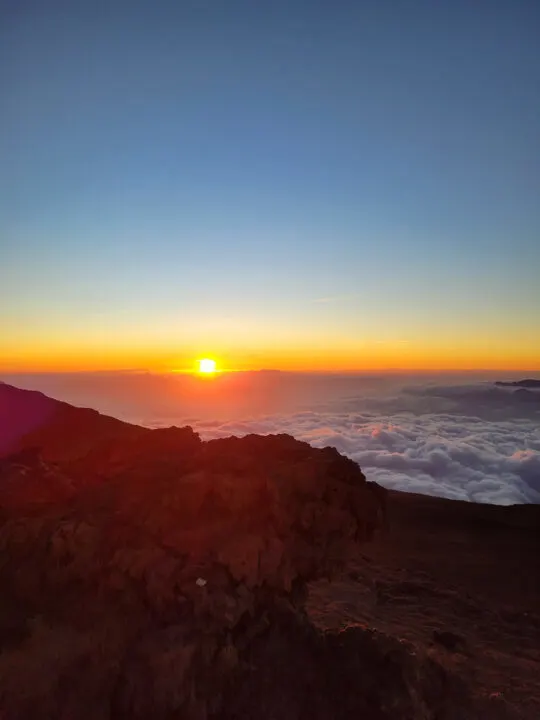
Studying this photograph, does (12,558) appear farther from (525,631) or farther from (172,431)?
(525,631)

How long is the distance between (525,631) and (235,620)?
25.6 feet

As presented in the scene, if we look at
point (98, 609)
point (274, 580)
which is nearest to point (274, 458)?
point (274, 580)

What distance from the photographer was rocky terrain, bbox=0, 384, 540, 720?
20.0 ft

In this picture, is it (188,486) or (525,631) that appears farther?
(525,631)

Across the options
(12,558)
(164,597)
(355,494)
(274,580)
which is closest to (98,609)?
(164,597)

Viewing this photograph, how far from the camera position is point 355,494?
826cm

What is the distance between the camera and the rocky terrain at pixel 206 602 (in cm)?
609

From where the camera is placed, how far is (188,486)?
762cm

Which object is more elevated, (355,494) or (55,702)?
(355,494)

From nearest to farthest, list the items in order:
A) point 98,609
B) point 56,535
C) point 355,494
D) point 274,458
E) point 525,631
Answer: point 98,609
point 56,535
point 355,494
point 274,458
point 525,631

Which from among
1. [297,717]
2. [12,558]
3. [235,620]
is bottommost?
[297,717]

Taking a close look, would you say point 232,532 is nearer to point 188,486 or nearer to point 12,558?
point 188,486

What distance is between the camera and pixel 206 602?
662 centimetres

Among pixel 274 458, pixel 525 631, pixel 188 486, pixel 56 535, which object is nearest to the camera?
pixel 56 535
